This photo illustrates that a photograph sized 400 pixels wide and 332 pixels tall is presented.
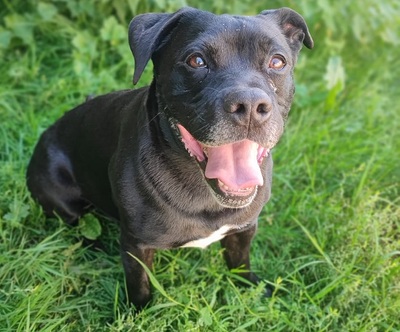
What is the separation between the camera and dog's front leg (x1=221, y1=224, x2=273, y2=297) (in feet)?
9.67

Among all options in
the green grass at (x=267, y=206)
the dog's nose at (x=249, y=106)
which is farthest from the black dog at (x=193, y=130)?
the green grass at (x=267, y=206)

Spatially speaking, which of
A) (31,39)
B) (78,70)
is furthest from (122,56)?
(31,39)

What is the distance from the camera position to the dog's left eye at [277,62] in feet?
7.70

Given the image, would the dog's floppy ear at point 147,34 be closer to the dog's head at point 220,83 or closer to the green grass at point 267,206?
the dog's head at point 220,83

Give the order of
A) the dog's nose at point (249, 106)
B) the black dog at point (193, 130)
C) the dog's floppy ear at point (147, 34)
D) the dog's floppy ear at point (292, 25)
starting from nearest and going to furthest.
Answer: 1. the dog's nose at point (249, 106)
2. the black dog at point (193, 130)
3. the dog's floppy ear at point (147, 34)
4. the dog's floppy ear at point (292, 25)

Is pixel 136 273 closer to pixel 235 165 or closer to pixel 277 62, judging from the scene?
pixel 235 165

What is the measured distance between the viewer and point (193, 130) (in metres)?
2.25

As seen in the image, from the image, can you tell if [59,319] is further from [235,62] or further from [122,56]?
[122,56]

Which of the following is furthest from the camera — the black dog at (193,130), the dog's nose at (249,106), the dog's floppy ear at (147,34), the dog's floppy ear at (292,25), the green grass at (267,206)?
the green grass at (267,206)

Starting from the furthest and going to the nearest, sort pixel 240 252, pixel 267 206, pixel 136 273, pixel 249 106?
pixel 267 206, pixel 240 252, pixel 136 273, pixel 249 106

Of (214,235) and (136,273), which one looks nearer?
(214,235)

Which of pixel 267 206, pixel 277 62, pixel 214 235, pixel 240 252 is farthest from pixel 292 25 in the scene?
pixel 267 206

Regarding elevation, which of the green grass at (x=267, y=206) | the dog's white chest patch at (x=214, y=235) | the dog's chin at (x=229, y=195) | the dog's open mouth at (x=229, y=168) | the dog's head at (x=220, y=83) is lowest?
the green grass at (x=267, y=206)

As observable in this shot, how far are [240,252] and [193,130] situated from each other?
1.02 m
